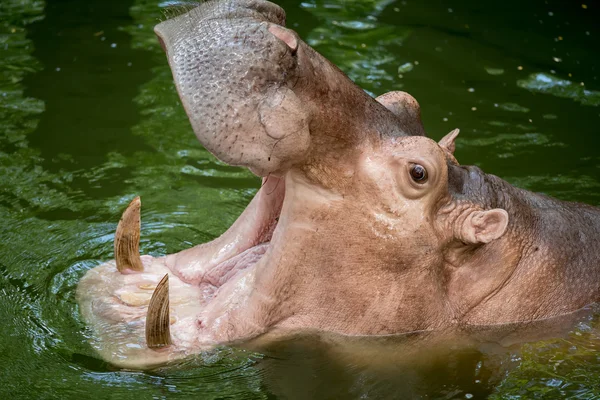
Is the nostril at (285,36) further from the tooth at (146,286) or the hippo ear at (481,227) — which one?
the tooth at (146,286)

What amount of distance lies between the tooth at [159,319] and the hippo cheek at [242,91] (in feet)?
2.32

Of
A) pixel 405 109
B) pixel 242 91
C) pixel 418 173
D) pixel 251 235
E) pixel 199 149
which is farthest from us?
pixel 199 149

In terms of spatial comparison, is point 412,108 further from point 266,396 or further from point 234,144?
point 266,396

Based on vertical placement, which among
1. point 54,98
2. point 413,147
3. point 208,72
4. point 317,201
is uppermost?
point 208,72

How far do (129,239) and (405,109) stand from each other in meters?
1.51

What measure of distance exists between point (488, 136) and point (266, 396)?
415cm

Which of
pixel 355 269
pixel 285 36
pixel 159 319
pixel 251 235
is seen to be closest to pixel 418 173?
pixel 355 269

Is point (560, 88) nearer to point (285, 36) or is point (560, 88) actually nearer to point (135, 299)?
point (135, 299)

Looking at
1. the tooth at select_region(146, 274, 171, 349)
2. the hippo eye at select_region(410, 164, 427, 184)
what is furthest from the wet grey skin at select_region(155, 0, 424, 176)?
the tooth at select_region(146, 274, 171, 349)

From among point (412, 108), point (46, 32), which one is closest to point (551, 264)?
point (412, 108)

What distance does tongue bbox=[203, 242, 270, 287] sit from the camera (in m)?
4.52

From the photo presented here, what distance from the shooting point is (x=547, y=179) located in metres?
7.27

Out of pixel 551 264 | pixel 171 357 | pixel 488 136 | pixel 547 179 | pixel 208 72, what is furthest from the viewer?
pixel 488 136

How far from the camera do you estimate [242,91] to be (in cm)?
362
